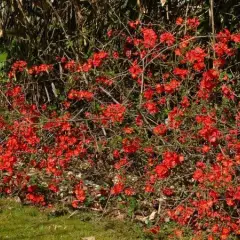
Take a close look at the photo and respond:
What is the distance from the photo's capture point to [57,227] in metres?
5.32

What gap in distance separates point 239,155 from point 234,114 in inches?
21.1

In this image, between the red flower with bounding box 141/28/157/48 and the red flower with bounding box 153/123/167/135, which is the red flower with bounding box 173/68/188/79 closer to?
the red flower with bounding box 141/28/157/48

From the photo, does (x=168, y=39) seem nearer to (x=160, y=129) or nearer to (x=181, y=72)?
(x=181, y=72)

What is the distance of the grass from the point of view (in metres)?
5.08

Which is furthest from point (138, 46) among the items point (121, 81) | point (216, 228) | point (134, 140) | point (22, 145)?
point (216, 228)

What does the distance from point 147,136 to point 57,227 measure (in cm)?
121

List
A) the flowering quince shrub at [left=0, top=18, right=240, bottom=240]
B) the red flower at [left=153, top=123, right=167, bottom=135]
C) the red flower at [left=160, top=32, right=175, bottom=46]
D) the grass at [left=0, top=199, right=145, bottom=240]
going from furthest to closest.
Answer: the red flower at [left=160, top=32, right=175, bottom=46] → the grass at [left=0, top=199, right=145, bottom=240] → the red flower at [left=153, top=123, right=167, bottom=135] → the flowering quince shrub at [left=0, top=18, right=240, bottom=240]

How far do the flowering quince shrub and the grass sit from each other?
0.66ft

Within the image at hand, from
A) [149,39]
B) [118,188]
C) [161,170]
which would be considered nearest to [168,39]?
[149,39]

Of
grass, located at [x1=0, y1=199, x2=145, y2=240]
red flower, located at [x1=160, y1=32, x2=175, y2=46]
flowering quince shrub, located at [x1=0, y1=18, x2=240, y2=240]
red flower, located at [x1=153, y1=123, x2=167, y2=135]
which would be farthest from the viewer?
red flower, located at [x1=160, y1=32, x2=175, y2=46]

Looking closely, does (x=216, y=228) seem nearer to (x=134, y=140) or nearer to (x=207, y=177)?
(x=207, y=177)

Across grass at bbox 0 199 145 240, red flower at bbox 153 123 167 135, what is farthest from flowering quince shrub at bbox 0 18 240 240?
grass at bbox 0 199 145 240

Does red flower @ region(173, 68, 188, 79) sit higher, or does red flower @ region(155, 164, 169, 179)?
red flower @ region(173, 68, 188, 79)

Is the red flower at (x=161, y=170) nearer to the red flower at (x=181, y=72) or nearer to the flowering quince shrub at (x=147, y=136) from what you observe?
the flowering quince shrub at (x=147, y=136)
